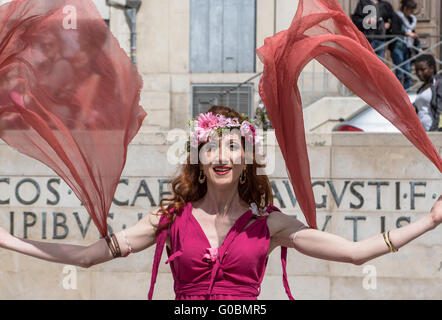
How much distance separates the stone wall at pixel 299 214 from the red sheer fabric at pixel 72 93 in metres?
3.46

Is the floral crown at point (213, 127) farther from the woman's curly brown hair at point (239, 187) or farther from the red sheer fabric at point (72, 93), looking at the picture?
the red sheer fabric at point (72, 93)

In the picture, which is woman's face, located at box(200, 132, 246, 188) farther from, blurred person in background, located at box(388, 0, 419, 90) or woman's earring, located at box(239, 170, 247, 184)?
blurred person in background, located at box(388, 0, 419, 90)

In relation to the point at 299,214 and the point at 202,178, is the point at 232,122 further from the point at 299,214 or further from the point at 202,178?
the point at 299,214

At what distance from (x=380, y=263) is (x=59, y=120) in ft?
14.0

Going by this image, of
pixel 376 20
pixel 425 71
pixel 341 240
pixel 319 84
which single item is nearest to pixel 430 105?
pixel 425 71

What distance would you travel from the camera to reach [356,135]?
25.6 ft

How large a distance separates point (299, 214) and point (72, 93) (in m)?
3.81

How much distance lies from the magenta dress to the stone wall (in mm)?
3557

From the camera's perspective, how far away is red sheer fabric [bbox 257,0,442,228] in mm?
4109

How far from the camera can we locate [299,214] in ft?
25.6

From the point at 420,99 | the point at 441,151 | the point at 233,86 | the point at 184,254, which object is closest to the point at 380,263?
the point at 441,151

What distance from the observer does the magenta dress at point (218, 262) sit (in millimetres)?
4191
